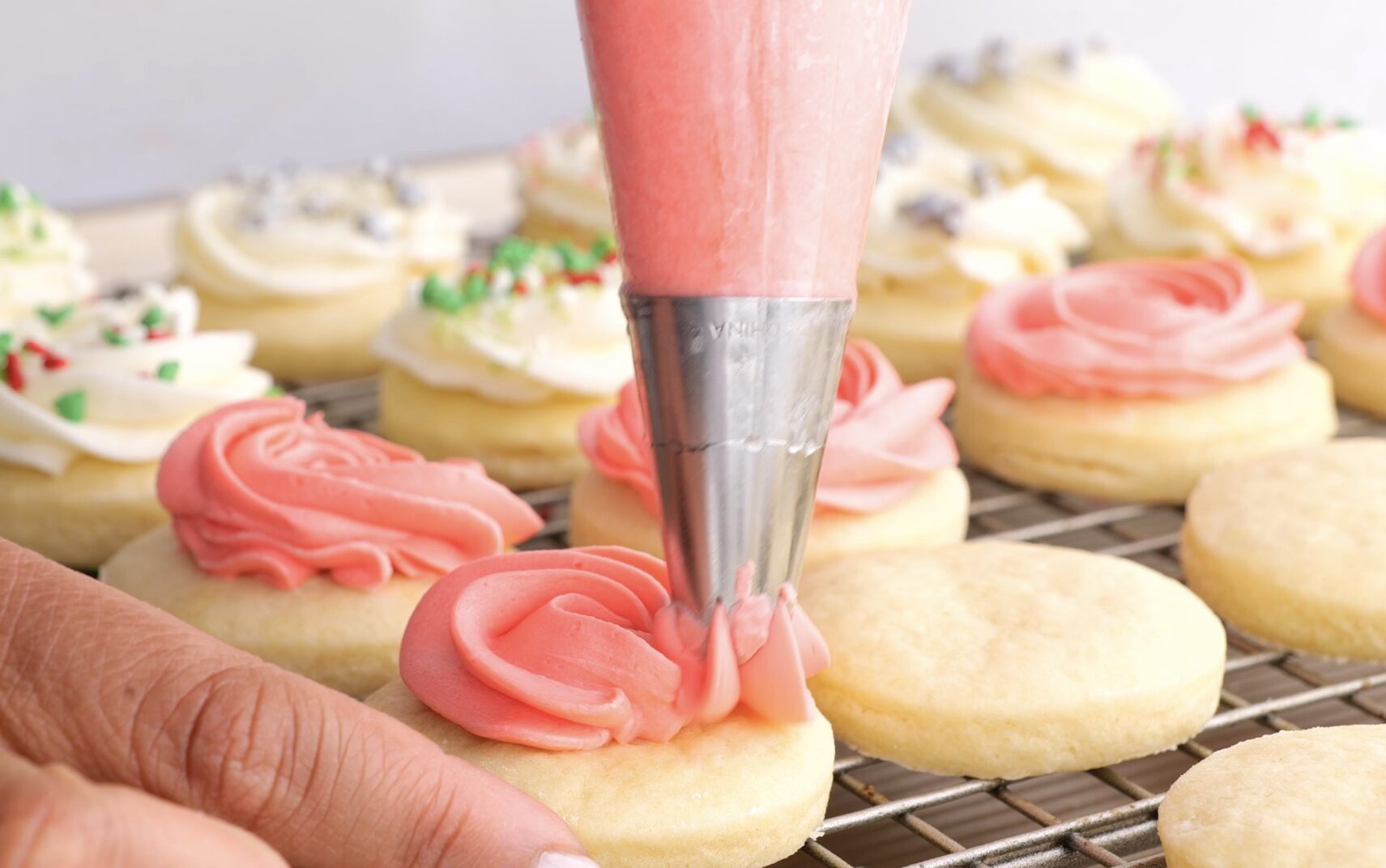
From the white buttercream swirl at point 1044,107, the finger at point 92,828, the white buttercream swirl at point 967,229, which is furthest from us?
the white buttercream swirl at point 1044,107

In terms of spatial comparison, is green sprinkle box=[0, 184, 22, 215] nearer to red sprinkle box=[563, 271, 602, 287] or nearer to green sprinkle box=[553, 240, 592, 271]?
green sprinkle box=[553, 240, 592, 271]

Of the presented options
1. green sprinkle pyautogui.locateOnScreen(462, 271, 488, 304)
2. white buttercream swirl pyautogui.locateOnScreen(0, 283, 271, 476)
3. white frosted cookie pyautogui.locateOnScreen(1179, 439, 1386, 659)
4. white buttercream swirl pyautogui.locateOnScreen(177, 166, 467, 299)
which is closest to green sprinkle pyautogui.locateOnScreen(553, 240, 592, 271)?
green sprinkle pyautogui.locateOnScreen(462, 271, 488, 304)

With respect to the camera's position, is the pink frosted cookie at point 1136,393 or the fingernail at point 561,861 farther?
the pink frosted cookie at point 1136,393

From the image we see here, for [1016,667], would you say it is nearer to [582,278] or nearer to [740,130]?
[740,130]

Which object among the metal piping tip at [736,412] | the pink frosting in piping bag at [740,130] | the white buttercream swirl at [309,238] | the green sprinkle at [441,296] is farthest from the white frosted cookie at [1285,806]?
the white buttercream swirl at [309,238]

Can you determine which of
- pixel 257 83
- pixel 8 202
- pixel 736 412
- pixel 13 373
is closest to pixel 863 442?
pixel 736 412

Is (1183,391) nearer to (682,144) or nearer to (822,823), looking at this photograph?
(822,823)

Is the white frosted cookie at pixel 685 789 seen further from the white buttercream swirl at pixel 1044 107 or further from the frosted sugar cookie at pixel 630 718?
the white buttercream swirl at pixel 1044 107
